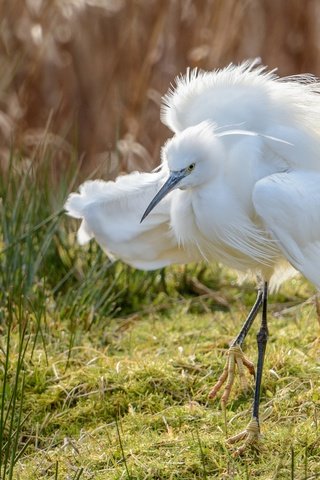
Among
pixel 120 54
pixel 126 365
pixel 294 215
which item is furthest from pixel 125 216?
pixel 120 54

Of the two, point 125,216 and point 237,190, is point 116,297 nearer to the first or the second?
point 125,216

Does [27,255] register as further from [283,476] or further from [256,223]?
[283,476]

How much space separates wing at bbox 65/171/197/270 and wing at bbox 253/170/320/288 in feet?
1.68

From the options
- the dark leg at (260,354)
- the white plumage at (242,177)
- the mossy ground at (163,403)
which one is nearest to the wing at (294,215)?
the white plumage at (242,177)

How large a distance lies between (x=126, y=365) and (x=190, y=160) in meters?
0.88

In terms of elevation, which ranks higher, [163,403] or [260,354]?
[260,354]

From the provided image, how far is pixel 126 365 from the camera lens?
131 inches

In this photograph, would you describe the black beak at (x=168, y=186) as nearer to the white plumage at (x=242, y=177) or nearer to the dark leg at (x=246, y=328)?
the white plumage at (x=242, y=177)

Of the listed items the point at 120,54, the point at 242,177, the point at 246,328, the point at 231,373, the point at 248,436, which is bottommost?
the point at 248,436

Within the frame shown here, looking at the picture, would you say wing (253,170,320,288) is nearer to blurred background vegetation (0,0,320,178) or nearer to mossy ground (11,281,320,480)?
mossy ground (11,281,320,480)

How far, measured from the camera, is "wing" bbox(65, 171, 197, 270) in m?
3.23

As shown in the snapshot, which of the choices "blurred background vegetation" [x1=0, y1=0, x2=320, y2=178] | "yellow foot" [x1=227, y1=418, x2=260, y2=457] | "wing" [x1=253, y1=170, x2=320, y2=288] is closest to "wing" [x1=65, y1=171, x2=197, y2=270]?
"wing" [x1=253, y1=170, x2=320, y2=288]

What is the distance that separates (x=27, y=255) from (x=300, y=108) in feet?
4.19

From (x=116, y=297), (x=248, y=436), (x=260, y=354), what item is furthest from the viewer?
(x=116, y=297)
